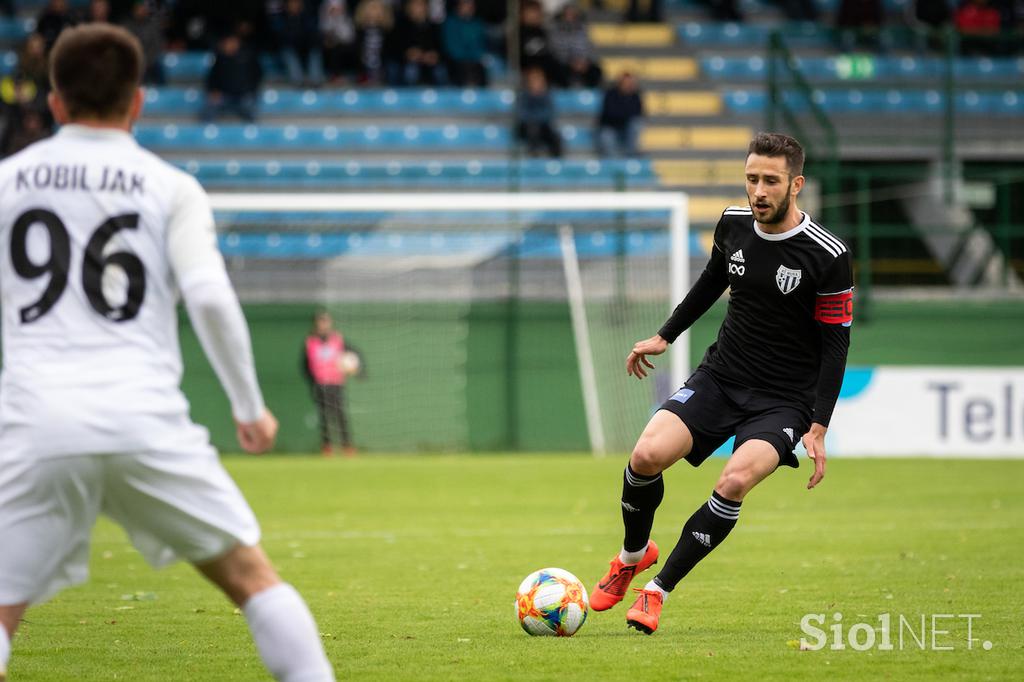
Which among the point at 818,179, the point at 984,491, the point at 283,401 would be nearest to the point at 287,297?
the point at 283,401

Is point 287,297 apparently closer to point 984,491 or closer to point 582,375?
point 582,375

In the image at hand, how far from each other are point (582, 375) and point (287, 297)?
14.9ft

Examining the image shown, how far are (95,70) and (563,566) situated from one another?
19.8ft

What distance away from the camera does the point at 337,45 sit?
85.3 feet

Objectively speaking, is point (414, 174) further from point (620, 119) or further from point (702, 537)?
point (702, 537)

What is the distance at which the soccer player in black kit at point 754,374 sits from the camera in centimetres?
717

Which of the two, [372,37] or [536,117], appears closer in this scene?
[536,117]

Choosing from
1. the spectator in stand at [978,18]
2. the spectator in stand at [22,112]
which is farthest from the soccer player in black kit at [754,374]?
the spectator in stand at [978,18]

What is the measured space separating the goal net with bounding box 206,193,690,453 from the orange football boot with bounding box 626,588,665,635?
575 inches

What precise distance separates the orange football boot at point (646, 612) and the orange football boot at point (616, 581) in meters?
0.30

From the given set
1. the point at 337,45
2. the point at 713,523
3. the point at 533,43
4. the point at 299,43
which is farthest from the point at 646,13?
the point at 713,523

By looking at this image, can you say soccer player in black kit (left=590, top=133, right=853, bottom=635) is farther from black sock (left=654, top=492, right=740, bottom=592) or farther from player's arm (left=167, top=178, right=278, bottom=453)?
player's arm (left=167, top=178, right=278, bottom=453)

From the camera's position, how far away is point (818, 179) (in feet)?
76.4

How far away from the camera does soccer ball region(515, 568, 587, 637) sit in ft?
23.2
